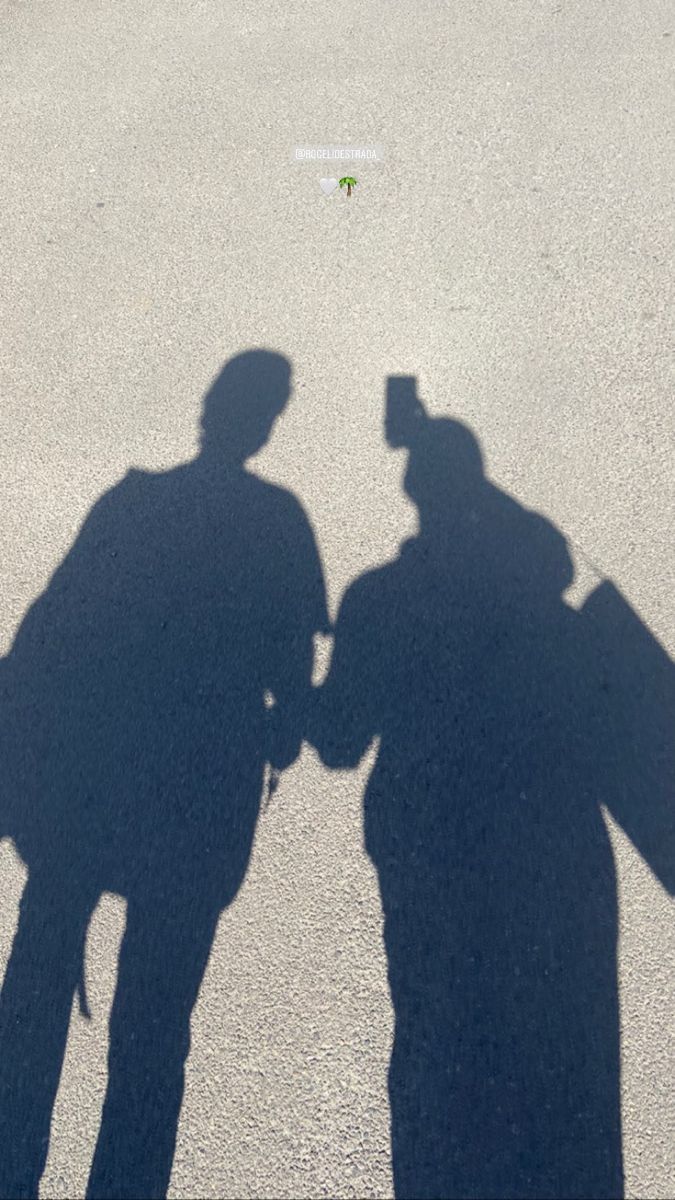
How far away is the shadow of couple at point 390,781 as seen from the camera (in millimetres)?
3029

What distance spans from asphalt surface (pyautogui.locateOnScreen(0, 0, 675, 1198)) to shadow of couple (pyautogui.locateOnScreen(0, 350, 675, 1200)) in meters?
0.02

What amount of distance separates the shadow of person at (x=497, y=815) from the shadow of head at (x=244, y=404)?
0.94 meters

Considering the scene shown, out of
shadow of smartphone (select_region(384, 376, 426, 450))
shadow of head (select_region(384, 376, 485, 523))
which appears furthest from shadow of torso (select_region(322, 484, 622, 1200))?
shadow of smartphone (select_region(384, 376, 426, 450))

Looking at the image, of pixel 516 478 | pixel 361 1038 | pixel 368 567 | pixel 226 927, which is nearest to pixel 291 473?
pixel 368 567

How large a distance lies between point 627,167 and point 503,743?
4.39 metres

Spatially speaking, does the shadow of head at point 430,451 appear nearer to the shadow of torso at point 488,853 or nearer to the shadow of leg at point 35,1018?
the shadow of torso at point 488,853

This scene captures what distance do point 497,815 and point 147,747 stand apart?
160cm

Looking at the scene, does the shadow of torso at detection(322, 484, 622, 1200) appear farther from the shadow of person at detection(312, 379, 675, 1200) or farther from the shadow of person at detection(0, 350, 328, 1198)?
the shadow of person at detection(0, 350, 328, 1198)

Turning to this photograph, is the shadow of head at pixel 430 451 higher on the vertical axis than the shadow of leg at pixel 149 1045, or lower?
higher

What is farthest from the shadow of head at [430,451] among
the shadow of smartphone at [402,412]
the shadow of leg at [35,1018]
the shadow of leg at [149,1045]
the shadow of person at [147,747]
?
the shadow of leg at [35,1018]

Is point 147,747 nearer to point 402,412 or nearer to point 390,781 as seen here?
point 390,781

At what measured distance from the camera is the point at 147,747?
3.72m

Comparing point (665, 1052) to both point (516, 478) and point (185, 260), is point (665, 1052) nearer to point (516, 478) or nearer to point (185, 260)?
point (516, 478)

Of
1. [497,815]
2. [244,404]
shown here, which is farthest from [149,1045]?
[244,404]
